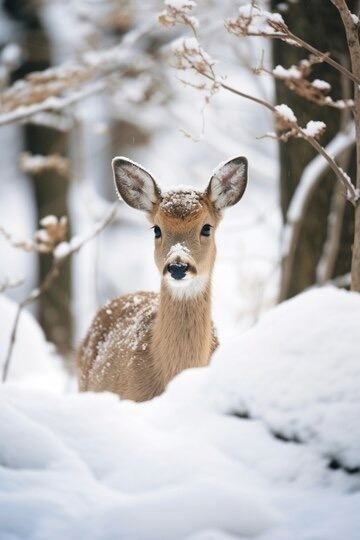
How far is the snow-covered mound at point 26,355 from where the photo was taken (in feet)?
21.6

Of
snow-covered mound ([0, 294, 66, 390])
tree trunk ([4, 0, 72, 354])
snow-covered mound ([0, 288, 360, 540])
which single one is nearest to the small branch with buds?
snow-covered mound ([0, 288, 360, 540])

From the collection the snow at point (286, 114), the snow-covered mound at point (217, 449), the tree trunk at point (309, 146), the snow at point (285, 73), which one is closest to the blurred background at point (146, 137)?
the tree trunk at point (309, 146)

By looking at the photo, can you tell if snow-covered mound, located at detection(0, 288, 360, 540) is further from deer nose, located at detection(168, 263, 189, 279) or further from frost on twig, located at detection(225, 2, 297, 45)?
deer nose, located at detection(168, 263, 189, 279)

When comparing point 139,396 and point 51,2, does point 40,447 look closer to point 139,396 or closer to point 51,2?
point 139,396

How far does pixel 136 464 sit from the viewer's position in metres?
2.49

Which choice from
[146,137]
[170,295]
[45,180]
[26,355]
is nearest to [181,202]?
[170,295]

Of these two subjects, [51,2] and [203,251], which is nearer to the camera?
[203,251]

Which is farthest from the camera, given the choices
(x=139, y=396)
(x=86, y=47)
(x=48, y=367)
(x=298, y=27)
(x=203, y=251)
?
(x=86, y=47)

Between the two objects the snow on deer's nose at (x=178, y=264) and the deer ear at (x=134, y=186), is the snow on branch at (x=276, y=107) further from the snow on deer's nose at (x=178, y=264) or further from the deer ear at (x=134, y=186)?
the deer ear at (x=134, y=186)

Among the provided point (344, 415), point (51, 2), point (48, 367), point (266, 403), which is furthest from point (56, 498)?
point (51, 2)

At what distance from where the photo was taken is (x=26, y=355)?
6801 millimetres

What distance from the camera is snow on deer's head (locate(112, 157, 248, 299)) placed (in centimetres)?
493

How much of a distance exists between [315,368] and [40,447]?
0.90m

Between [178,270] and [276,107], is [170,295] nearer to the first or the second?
[178,270]
